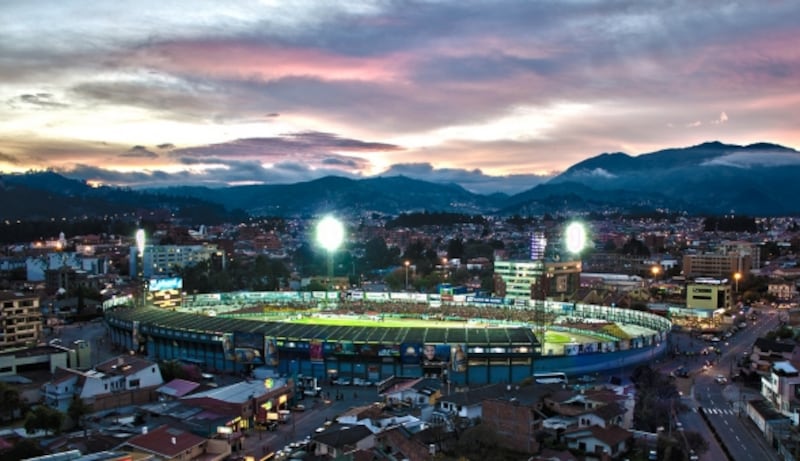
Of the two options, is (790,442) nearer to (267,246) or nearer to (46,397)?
(46,397)

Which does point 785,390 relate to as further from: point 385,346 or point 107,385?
point 107,385

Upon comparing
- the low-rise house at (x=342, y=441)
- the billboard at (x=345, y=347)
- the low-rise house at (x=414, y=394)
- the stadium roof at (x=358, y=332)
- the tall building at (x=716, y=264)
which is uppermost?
the tall building at (x=716, y=264)

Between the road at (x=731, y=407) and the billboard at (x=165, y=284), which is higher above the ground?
the billboard at (x=165, y=284)

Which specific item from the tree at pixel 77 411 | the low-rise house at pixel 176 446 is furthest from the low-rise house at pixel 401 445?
the tree at pixel 77 411

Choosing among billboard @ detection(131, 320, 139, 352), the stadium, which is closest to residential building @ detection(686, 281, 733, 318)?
the stadium

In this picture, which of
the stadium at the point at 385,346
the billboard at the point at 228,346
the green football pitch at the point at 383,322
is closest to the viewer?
the stadium at the point at 385,346

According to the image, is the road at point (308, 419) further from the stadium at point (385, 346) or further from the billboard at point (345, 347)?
the stadium at point (385, 346)

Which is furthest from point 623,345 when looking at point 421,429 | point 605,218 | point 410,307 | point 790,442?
point 605,218

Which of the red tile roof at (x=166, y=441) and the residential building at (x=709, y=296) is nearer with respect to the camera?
the red tile roof at (x=166, y=441)
